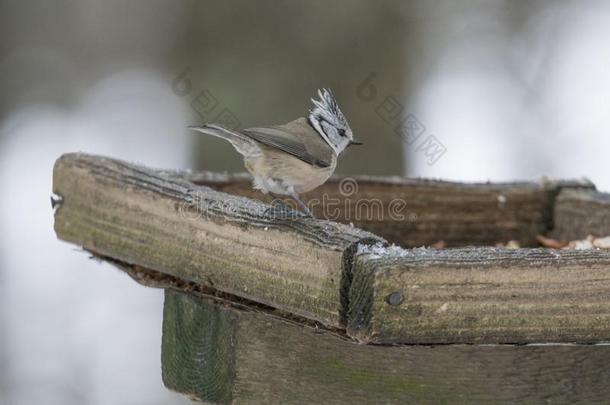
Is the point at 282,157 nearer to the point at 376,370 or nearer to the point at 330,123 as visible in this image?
the point at 330,123

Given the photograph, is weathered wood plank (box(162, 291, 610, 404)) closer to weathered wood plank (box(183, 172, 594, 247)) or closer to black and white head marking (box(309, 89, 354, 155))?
black and white head marking (box(309, 89, 354, 155))

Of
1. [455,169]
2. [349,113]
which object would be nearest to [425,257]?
[349,113]

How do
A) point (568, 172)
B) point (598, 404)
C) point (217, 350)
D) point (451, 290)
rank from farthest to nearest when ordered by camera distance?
point (568, 172) → point (217, 350) → point (598, 404) → point (451, 290)

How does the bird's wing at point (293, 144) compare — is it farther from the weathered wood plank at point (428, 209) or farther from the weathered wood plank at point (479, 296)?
the weathered wood plank at point (479, 296)

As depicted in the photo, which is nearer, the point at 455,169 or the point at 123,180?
the point at 123,180

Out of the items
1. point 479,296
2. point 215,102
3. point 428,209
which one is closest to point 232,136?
point 428,209

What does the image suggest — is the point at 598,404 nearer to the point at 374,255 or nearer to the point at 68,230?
the point at 374,255

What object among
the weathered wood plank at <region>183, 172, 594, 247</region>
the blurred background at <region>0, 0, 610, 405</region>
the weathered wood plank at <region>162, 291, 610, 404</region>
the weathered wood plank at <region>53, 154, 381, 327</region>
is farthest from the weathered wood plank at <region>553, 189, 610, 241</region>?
the weathered wood plank at <region>53, 154, 381, 327</region>
